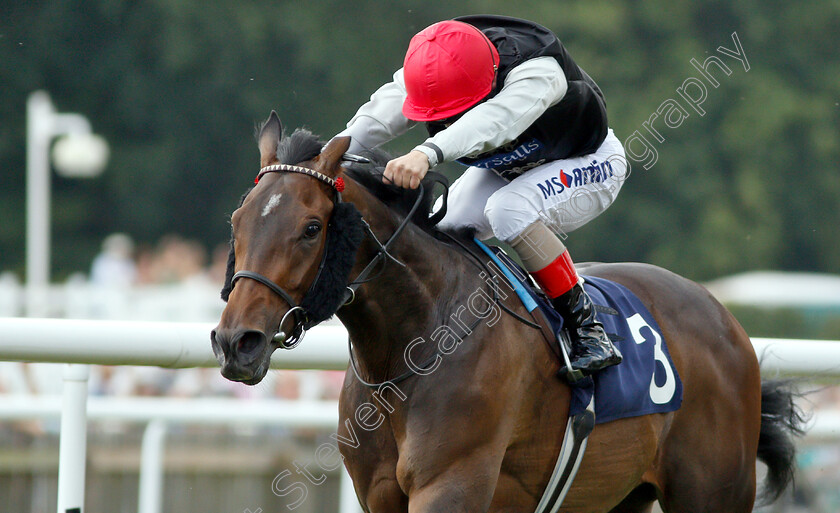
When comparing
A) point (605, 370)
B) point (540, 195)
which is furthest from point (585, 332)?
point (540, 195)

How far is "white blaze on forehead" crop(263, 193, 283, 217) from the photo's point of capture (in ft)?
9.64

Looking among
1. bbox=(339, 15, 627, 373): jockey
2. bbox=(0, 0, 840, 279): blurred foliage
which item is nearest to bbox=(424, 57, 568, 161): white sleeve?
bbox=(339, 15, 627, 373): jockey

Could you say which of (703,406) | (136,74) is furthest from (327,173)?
(136,74)

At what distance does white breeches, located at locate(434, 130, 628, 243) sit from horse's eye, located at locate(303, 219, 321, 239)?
71 centimetres

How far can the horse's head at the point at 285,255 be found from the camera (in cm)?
280

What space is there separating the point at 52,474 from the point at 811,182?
23692 mm

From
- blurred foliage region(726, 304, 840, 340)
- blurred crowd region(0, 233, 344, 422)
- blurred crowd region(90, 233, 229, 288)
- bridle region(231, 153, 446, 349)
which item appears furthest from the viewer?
blurred foliage region(726, 304, 840, 340)

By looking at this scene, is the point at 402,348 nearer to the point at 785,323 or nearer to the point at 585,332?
the point at 585,332

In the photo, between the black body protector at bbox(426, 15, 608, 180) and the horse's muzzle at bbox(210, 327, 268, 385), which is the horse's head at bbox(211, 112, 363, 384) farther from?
the black body protector at bbox(426, 15, 608, 180)

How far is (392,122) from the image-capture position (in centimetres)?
372

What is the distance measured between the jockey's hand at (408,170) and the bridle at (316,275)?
143mm

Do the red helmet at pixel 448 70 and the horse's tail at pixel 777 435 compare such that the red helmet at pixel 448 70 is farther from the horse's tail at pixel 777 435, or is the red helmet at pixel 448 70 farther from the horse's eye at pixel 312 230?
the horse's tail at pixel 777 435

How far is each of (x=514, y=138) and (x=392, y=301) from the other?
591 millimetres

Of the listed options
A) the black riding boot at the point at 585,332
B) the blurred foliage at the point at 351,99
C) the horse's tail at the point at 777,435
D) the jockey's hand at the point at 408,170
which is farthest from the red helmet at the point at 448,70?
the blurred foliage at the point at 351,99
